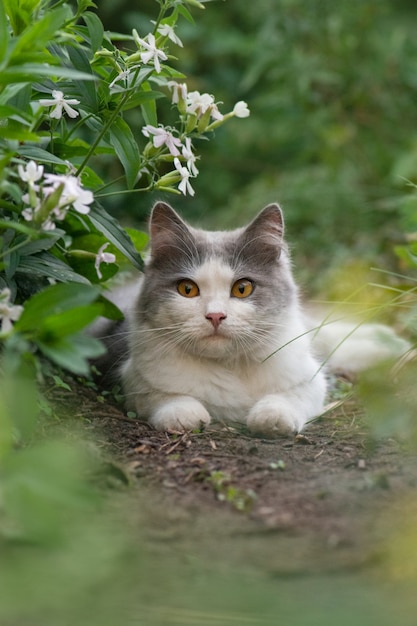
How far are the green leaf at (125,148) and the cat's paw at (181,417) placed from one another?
0.76 m

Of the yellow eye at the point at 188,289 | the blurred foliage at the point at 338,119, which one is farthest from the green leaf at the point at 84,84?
the blurred foliage at the point at 338,119

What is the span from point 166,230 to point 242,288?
37 cm

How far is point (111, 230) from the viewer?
2674mm

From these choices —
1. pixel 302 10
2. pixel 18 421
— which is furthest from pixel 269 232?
pixel 302 10

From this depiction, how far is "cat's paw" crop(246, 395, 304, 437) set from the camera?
276 centimetres

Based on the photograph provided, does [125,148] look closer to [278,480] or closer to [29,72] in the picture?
[29,72]

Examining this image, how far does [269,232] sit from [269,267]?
0.43 feet

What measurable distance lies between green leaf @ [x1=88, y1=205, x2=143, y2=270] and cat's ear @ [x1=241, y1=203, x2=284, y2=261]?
505 millimetres

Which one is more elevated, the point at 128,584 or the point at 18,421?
the point at 18,421

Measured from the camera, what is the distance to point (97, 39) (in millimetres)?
2529

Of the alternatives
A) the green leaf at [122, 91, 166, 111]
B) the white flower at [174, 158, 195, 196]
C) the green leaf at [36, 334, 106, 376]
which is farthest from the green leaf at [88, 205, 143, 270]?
the green leaf at [36, 334, 106, 376]

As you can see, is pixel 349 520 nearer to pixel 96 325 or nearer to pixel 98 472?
pixel 98 472

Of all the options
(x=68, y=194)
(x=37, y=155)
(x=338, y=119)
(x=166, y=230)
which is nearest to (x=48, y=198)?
(x=68, y=194)

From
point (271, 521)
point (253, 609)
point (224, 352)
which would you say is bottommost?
point (253, 609)
